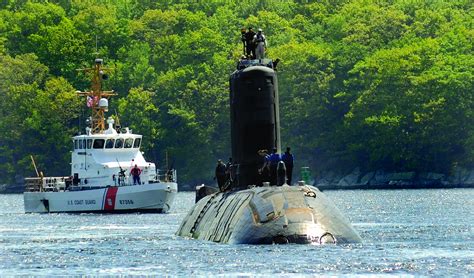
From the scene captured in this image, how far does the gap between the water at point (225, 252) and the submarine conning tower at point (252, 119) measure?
10.5ft

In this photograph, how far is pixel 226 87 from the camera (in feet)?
557

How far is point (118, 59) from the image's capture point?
7303 inches

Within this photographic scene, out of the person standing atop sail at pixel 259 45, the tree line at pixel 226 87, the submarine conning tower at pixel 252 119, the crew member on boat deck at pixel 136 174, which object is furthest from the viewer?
the tree line at pixel 226 87

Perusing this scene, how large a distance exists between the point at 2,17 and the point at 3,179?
111ft

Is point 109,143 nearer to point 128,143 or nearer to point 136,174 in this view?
point 128,143

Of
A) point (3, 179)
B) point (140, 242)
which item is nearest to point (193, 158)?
point (3, 179)

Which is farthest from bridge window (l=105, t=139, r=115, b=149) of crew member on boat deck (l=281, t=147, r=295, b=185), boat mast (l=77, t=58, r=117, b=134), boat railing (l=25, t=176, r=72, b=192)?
crew member on boat deck (l=281, t=147, r=295, b=185)

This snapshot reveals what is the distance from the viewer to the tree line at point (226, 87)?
159 meters

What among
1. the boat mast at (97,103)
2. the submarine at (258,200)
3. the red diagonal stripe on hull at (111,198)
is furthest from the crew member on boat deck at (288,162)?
the boat mast at (97,103)

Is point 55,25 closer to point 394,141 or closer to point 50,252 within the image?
point 394,141

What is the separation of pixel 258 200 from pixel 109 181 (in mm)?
50887

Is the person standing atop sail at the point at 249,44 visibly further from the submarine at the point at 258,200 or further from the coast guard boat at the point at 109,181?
the coast guard boat at the point at 109,181

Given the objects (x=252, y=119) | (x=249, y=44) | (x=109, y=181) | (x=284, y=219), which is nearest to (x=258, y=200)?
(x=284, y=219)

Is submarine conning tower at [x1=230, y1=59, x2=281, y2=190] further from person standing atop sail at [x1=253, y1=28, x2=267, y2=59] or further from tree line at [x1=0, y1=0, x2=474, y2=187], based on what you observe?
tree line at [x1=0, y1=0, x2=474, y2=187]
